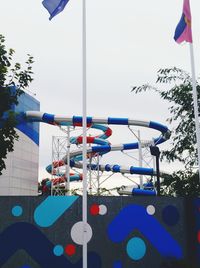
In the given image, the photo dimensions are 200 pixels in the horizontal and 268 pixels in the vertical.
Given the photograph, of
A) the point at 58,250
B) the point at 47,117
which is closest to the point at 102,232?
the point at 58,250

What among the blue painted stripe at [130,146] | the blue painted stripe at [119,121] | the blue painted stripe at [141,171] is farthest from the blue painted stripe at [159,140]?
the blue painted stripe at [119,121]

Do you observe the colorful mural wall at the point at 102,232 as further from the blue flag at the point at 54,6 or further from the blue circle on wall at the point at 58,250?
the blue flag at the point at 54,6

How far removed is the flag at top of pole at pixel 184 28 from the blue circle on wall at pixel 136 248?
542 cm

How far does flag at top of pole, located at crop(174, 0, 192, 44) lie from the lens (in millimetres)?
11344

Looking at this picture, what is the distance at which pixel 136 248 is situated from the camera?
10633mm

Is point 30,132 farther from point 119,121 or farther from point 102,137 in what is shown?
point 102,137

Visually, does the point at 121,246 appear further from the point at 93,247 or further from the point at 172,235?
the point at 172,235

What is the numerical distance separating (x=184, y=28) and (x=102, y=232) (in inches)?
231

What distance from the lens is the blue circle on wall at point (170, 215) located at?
35.8 feet

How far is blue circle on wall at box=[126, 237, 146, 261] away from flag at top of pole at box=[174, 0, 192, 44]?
5422mm

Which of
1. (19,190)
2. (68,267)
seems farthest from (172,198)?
(19,190)

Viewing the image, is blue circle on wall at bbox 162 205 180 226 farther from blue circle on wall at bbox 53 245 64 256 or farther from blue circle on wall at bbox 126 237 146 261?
blue circle on wall at bbox 53 245 64 256

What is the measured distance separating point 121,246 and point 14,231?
8.86ft

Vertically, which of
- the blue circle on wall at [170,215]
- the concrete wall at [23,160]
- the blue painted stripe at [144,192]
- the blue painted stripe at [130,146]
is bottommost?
the blue circle on wall at [170,215]
